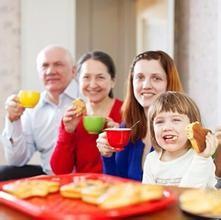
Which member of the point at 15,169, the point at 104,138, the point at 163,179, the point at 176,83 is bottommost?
the point at 15,169

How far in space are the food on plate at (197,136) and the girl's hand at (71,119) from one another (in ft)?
2.44

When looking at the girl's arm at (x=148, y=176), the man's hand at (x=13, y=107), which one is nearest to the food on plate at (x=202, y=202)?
the girl's arm at (x=148, y=176)

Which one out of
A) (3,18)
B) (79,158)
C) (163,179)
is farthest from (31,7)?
(163,179)

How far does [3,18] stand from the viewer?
3.61 m

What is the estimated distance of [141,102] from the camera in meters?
1.80

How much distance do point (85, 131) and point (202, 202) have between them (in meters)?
1.20

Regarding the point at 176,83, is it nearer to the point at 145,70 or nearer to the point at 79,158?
the point at 145,70

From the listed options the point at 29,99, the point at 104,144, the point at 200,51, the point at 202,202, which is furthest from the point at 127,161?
the point at 200,51

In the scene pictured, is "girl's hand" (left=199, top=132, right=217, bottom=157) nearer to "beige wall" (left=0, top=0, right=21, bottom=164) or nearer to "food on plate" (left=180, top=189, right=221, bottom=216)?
"food on plate" (left=180, top=189, right=221, bottom=216)

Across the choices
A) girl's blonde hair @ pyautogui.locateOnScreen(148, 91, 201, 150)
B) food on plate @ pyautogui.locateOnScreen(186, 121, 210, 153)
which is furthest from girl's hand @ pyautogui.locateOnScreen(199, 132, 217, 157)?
girl's blonde hair @ pyautogui.locateOnScreen(148, 91, 201, 150)

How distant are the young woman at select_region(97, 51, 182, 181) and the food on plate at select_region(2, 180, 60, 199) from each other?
68 cm

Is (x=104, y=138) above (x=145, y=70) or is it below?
below

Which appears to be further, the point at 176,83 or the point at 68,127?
the point at 68,127

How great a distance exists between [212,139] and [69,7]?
7.95 ft
